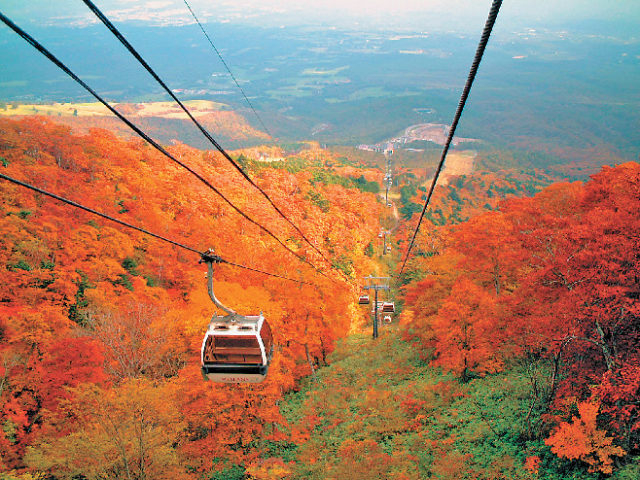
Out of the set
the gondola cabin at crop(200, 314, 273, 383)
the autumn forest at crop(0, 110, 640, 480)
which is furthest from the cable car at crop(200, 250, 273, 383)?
the autumn forest at crop(0, 110, 640, 480)

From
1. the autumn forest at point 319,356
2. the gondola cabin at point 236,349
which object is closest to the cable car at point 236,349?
the gondola cabin at point 236,349

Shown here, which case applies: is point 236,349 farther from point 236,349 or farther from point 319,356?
point 319,356

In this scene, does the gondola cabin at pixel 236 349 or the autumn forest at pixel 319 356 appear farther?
the autumn forest at pixel 319 356

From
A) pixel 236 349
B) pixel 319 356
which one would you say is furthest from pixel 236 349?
pixel 319 356

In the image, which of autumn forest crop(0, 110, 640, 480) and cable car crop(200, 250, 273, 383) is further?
autumn forest crop(0, 110, 640, 480)

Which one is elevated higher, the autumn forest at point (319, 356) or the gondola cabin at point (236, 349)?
the gondola cabin at point (236, 349)

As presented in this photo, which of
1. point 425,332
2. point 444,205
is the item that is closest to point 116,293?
point 425,332

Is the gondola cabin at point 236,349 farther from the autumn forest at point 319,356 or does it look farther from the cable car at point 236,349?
the autumn forest at point 319,356

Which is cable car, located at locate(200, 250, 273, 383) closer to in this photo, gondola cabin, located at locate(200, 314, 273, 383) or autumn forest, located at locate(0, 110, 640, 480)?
gondola cabin, located at locate(200, 314, 273, 383)
